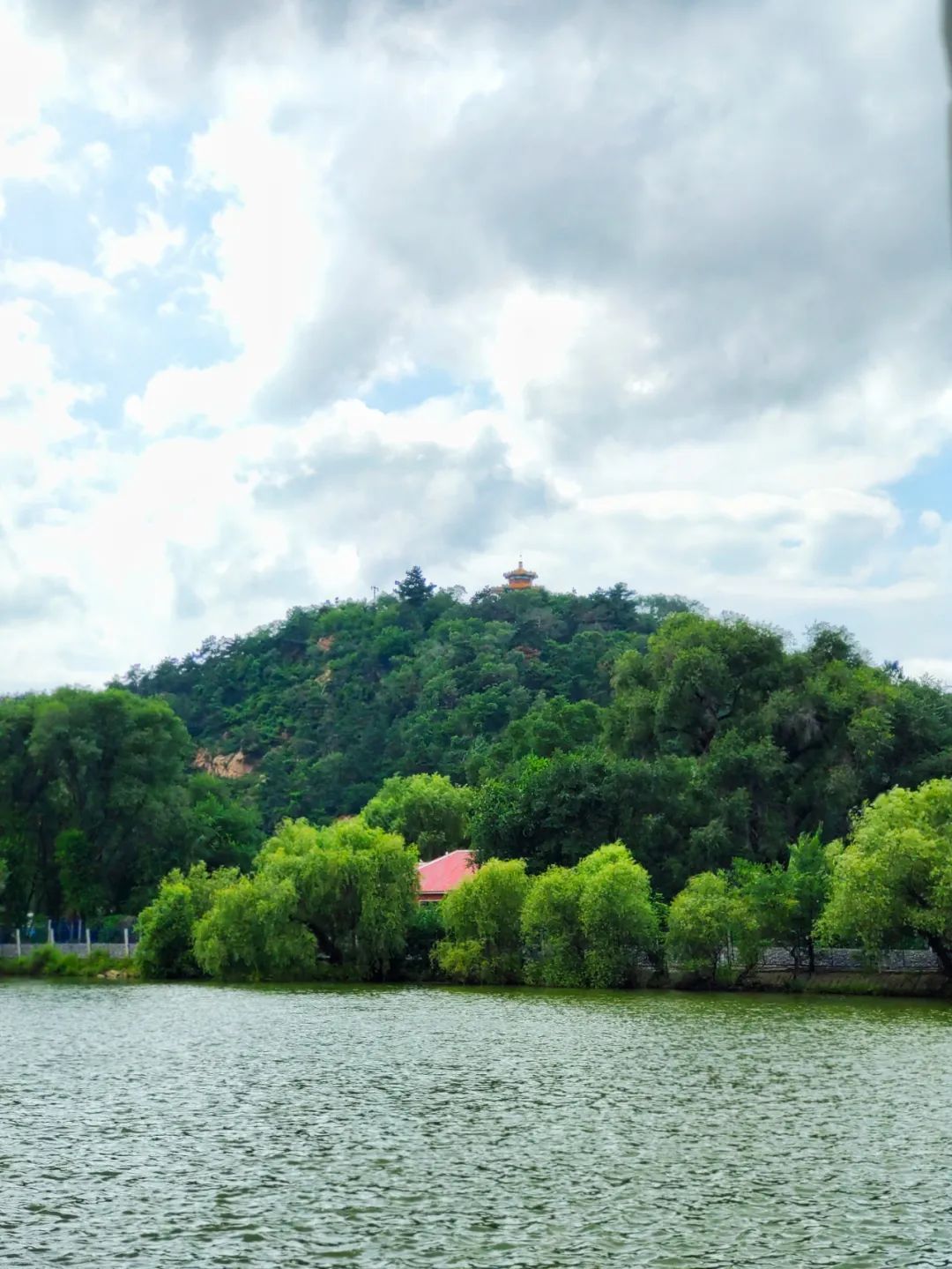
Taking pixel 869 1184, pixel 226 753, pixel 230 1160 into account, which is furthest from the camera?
pixel 226 753

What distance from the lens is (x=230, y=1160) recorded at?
70.2 feet

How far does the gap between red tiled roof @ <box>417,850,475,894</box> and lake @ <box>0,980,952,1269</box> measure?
28.5 metres

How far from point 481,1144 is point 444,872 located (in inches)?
1914

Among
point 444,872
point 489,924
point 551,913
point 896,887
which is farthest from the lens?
point 444,872

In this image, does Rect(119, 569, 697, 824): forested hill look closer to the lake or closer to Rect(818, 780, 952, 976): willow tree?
Rect(818, 780, 952, 976): willow tree

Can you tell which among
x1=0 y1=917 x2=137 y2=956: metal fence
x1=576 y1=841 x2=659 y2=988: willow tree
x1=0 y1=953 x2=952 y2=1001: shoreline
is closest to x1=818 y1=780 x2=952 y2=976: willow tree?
x1=0 y1=953 x2=952 y2=1001: shoreline

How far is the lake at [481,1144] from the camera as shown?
16.9 metres

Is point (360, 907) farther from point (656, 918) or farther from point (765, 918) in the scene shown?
point (765, 918)

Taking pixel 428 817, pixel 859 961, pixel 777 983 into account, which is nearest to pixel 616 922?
pixel 777 983

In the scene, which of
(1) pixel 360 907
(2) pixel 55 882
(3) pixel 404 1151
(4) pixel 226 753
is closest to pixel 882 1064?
(3) pixel 404 1151

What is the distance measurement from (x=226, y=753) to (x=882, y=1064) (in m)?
106

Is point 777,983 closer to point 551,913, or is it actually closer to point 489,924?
point 551,913

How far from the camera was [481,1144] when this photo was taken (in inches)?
890

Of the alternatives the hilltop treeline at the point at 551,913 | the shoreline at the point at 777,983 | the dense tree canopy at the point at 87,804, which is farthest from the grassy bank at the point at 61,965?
the hilltop treeline at the point at 551,913
